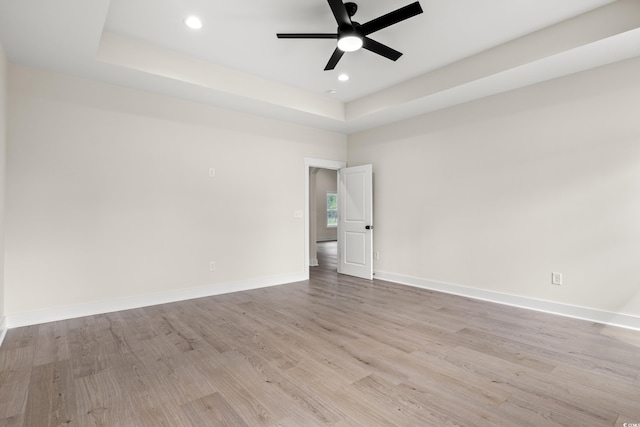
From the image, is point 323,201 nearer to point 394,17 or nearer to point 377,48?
point 377,48

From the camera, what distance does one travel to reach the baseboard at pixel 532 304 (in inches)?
130

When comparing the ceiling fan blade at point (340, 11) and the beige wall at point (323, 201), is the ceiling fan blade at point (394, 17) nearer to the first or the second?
the ceiling fan blade at point (340, 11)

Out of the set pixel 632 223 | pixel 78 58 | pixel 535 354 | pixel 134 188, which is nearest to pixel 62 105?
pixel 78 58

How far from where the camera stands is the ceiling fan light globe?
9.12ft

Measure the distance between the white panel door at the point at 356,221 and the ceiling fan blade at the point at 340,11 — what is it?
3211 mm

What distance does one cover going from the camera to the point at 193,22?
10.1 ft

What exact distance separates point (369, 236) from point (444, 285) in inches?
58.5

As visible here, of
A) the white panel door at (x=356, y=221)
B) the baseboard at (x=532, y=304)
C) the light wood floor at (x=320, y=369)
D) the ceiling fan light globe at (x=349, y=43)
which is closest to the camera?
the light wood floor at (x=320, y=369)

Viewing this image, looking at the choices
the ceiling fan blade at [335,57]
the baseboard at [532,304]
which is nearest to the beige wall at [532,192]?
the baseboard at [532,304]

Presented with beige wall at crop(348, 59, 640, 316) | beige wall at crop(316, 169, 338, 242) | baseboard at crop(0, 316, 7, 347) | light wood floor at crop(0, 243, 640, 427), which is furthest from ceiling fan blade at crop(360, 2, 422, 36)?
beige wall at crop(316, 169, 338, 242)

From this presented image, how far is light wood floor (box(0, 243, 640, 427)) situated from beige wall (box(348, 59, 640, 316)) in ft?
2.04

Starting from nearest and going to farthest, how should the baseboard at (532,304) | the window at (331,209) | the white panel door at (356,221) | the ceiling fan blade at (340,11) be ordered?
the ceiling fan blade at (340,11) → the baseboard at (532,304) → the white panel door at (356,221) → the window at (331,209)

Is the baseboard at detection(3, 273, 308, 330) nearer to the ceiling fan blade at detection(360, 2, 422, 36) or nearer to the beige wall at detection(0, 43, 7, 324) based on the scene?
the beige wall at detection(0, 43, 7, 324)

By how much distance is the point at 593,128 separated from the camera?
349 cm
